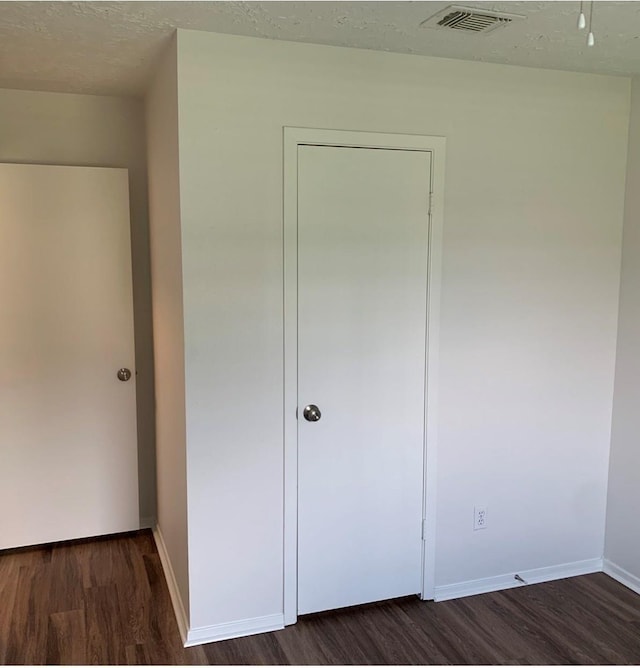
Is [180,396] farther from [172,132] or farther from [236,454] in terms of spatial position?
[172,132]

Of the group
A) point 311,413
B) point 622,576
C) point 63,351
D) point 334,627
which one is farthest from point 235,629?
point 622,576

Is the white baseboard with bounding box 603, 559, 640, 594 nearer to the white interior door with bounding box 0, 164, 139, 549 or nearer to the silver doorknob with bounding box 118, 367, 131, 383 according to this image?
the white interior door with bounding box 0, 164, 139, 549

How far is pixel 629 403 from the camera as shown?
3084 mm

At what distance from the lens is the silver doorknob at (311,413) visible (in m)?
2.64

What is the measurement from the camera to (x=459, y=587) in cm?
298

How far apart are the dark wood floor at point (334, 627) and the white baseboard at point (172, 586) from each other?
0.04m

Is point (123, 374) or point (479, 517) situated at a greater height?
point (123, 374)

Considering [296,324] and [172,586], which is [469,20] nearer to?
[296,324]

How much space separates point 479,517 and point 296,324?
1317 mm

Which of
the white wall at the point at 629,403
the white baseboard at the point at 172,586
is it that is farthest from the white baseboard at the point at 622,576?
the white baseboard at the point at 172,586

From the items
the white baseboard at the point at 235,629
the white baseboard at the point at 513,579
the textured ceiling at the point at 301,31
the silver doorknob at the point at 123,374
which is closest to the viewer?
the textured ceiling at the point at 301,31

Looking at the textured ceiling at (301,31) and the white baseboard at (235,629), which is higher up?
the textured ceiling at (301,31)

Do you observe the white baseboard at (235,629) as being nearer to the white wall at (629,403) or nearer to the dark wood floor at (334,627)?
the dark wood floor at (334,627)

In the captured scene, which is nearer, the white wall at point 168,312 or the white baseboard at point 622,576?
the white wall at point 168,312
